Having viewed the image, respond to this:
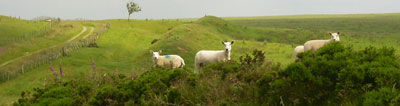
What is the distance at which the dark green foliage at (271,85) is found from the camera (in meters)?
7.12

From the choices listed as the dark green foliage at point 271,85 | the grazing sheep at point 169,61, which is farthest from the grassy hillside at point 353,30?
the dark green foliage at point 271,85

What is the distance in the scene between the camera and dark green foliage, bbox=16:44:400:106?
23.4 feet

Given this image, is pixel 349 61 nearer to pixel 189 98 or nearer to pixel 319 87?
pixel 319 87

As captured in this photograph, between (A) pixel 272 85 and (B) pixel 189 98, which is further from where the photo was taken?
(B) pixel 189 98

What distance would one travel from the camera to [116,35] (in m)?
57.1

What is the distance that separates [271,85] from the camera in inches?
309

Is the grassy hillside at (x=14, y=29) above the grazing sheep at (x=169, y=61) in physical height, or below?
above

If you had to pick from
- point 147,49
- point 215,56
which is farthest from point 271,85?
point 147,49

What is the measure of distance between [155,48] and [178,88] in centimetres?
2672

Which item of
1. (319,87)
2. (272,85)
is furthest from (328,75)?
(272,85)

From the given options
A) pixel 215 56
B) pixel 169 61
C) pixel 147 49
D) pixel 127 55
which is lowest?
pixel 127 55

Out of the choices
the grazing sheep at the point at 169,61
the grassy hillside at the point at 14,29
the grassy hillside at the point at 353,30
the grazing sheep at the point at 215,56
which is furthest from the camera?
the grassy hillside at the point at 14,29

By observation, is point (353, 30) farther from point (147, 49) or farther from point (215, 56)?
point (215, 56)

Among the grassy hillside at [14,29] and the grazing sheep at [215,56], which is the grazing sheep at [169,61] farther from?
the grassy hillside at [14,29]
